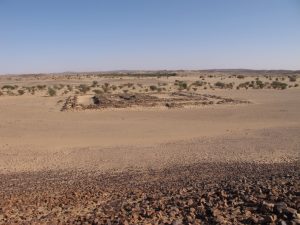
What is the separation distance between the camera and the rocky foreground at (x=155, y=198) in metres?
7.95

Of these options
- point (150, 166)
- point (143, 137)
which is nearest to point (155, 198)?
point (150, 166)

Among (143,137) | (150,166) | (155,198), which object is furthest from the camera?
(143,137)

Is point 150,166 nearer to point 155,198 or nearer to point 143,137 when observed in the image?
point 155,198

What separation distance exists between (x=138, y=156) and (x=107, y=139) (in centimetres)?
492

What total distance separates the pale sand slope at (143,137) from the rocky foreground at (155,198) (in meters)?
2.26

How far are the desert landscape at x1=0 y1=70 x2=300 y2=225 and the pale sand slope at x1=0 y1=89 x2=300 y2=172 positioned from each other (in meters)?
0.05

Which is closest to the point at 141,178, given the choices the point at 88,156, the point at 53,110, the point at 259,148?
the point at 88,156

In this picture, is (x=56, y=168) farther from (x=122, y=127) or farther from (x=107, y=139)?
(x=122, y=127)

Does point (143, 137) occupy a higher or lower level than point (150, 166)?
lower

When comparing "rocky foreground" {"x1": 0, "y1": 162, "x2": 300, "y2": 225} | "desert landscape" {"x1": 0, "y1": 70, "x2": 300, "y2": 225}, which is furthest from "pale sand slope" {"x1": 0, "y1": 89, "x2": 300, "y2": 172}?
"rocky foreground" {"x1": 0, "y1": 162, "x2": 300, "y2": 225}

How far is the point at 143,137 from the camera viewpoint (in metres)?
22.3

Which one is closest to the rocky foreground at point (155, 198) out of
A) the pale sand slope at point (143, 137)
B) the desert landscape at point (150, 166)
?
the desert landscape at point (150, 166)

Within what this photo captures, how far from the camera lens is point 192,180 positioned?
12.0 m

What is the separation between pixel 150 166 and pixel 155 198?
218 inches
